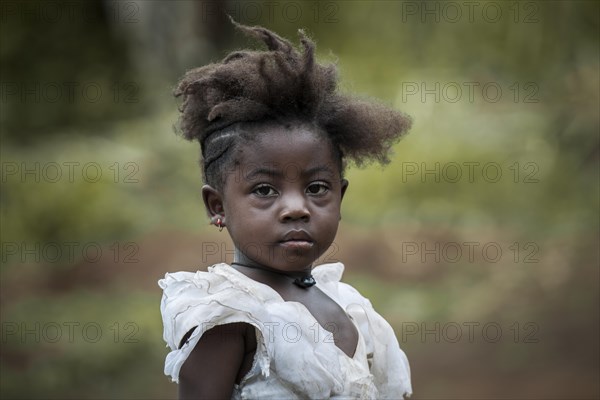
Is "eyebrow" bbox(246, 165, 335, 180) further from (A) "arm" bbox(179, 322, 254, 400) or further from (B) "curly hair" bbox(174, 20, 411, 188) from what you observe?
(A) "arm" bbox(179, 322, 254, 400)

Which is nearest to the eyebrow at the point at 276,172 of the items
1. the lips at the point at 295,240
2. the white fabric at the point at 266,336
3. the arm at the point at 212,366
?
the lips at the point at 295,240

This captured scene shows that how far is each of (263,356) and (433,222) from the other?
433cm

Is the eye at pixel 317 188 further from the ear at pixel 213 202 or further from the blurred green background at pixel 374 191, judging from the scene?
the blurred green background at pixel 374 191

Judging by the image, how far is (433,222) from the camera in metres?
6.37

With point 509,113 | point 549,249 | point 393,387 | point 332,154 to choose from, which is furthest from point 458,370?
point 332,154

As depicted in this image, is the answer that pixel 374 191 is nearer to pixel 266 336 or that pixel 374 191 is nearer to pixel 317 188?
pixel 317 188

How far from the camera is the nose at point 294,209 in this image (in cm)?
225

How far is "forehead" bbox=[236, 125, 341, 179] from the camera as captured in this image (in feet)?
7.48

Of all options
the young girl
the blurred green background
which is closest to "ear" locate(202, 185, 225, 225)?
the young girl

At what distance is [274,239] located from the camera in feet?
7.43

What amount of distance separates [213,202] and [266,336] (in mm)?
454

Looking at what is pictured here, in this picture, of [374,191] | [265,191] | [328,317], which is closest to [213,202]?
[265,191]

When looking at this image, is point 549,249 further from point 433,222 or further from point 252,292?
point 252,292

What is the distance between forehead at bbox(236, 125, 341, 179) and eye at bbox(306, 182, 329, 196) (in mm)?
34
